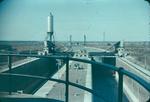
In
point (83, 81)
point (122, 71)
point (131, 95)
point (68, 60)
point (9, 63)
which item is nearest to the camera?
point (122, 71)

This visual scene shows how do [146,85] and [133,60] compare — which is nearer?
[146,85]

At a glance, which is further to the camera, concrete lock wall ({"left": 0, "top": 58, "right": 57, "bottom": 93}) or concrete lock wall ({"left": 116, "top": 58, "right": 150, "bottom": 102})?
concrete lock wall ({"left": 0, "top": 58, "right": 57, "bottom": 93})

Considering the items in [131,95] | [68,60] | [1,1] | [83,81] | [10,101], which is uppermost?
[1,1]

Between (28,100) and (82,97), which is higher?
(28,100)

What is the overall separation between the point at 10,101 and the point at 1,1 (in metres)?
0.96

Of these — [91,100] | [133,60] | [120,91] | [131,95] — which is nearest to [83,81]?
[133,60]

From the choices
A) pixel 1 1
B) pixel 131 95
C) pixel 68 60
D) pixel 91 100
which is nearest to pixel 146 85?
A: pixel 68 60

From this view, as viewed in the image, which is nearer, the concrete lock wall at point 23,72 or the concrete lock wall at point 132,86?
the concrete lock wall at point 132,86

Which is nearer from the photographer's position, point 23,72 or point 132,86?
point 23,72

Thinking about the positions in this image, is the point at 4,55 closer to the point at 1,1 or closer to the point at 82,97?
the point at 1,1

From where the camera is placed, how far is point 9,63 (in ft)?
10.0

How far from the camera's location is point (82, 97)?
922 centimetres

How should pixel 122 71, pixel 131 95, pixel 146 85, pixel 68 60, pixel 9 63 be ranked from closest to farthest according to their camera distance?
pixel 146 85 < pixel 122 71 < pixel 68 60 < pixel 9 63 < pixel 131 95

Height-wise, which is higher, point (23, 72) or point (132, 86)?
point (23, 72)
